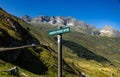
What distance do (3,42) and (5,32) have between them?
242 inches

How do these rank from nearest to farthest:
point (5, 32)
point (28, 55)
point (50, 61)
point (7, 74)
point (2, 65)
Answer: point (7, 74) → point (2, 65) → point (5, 32) → point (28, 55) → point (50, 61)

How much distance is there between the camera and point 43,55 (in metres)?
110

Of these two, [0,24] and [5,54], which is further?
[0,24]

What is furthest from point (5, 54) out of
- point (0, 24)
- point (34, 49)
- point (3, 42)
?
point (34, 49)

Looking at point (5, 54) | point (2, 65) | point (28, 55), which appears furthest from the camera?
point (28, 55)

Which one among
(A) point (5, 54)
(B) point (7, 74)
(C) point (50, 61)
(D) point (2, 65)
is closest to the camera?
(B) point (7, 74)

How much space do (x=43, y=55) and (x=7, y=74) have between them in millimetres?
49030

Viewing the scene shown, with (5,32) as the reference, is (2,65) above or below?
below

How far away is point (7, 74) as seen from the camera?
61438 mm

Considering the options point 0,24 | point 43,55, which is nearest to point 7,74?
point 0,24

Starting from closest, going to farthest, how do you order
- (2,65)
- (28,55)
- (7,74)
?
(7,74), (2,65), (28,55)

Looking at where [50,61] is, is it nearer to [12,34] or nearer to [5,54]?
[12,34]

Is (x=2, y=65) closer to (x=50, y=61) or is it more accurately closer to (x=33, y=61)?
(x=33, y=61)

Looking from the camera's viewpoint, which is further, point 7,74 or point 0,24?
point 0,24
